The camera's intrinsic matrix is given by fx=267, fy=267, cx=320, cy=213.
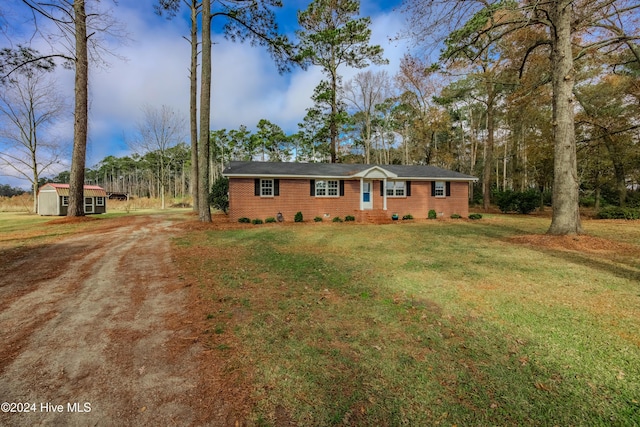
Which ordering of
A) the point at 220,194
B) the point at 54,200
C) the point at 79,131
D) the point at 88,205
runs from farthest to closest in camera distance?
1. the point at 88,205
2. the point at 54,200
3. the point at 220,194
4. the point at 79,131

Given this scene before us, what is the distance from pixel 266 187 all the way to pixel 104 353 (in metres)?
13.1

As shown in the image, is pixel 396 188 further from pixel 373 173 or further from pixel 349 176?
pixel 349 176

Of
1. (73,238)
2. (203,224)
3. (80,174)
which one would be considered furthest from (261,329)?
(80,174)

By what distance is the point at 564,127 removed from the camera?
8.63 meters

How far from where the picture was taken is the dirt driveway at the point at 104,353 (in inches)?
80.5

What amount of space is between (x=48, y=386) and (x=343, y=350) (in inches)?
105

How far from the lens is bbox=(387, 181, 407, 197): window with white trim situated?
17.8 meters

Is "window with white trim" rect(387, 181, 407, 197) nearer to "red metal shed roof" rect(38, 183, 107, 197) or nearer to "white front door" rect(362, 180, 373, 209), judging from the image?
"white front door" rect(362, 180, 373, 209)

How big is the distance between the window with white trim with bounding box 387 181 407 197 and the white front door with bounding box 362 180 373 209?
1.33 m

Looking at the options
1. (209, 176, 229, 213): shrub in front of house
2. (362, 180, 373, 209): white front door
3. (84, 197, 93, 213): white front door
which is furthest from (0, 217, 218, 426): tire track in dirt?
(84, 197, 93, 213): white front door

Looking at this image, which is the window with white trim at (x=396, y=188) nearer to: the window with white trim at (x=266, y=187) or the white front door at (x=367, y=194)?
the white front door at (x=367, y=194)

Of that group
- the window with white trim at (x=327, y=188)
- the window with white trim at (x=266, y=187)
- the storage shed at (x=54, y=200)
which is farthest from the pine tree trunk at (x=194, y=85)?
the storage shed at (x=54, y=200)

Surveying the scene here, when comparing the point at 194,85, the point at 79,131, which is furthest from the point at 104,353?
the point at 194,85

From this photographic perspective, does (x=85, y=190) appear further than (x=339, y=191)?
Yes
